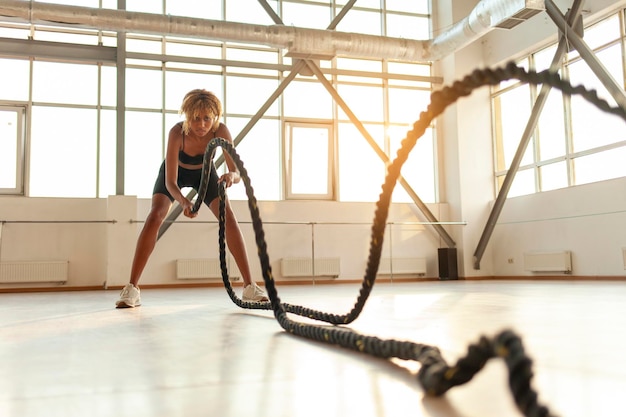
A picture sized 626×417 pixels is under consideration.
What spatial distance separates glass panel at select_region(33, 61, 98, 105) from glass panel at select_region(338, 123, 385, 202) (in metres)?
3.86

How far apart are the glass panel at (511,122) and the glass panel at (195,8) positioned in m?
4.78

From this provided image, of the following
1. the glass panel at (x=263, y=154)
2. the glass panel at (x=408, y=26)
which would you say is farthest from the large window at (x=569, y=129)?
the glass panel at (x=263, y=154)

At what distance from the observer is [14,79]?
27.0 feet

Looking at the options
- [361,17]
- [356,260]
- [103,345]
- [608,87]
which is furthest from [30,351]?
[361,17]

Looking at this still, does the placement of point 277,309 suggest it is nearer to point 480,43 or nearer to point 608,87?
point 608,87

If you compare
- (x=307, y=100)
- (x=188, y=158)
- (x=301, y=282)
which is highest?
(x=307, y=100)

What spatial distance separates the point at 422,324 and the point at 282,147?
726cm

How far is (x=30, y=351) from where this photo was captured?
1.63 m

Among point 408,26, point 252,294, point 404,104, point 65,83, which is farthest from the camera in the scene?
point 408,26

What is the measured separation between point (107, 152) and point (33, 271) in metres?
1.94

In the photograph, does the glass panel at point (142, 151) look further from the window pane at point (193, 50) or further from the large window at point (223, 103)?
the window pane at point (193, 50)

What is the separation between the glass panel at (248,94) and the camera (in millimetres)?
9125

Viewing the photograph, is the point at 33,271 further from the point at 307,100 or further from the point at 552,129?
the point at 552,129

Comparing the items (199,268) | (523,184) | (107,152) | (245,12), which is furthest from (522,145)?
(107,152)
